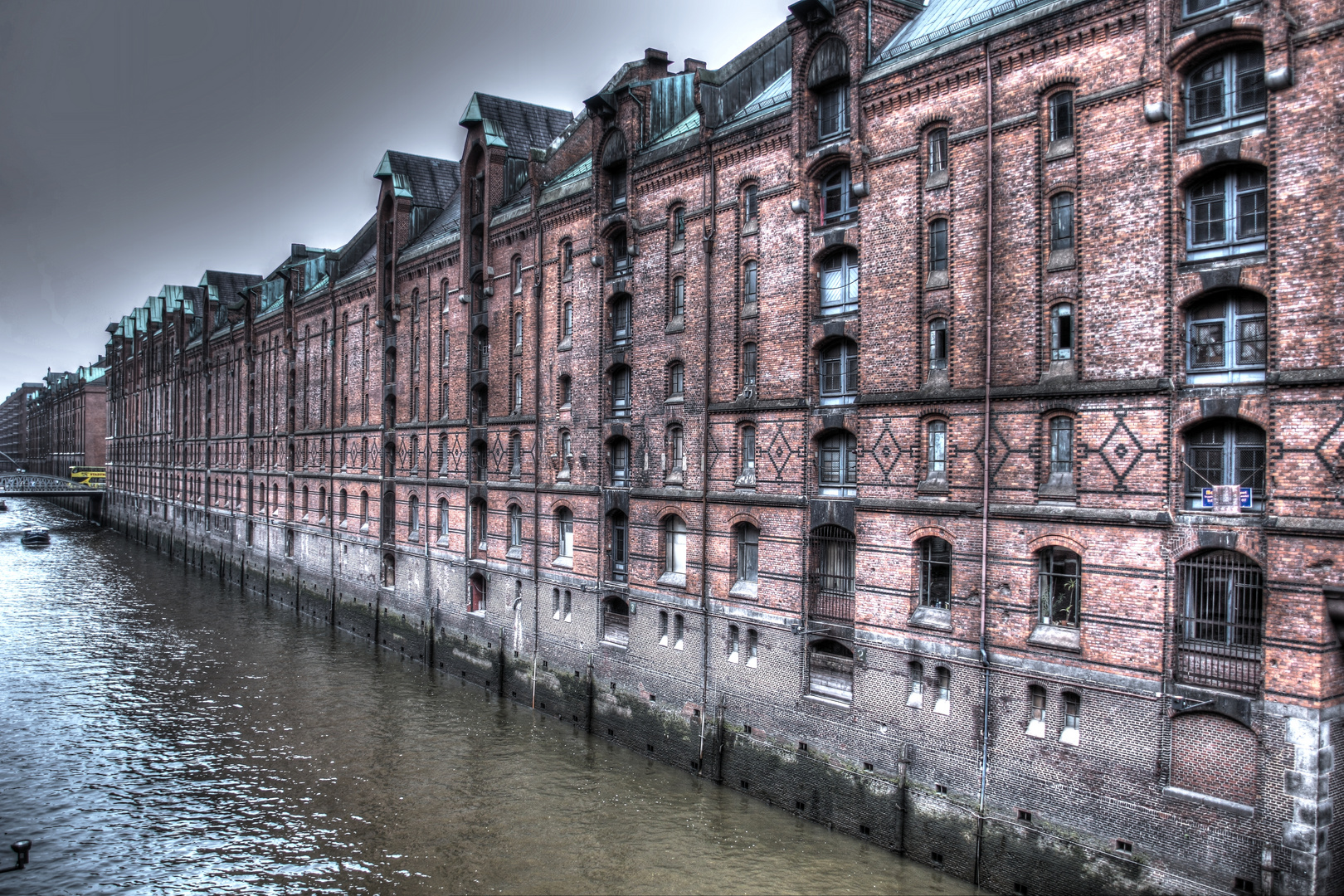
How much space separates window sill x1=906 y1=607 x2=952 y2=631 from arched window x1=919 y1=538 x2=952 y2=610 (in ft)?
0.36

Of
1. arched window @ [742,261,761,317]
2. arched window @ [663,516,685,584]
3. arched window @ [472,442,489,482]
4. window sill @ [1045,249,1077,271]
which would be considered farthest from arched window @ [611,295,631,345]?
window sill @ [1045,249,1077,271]

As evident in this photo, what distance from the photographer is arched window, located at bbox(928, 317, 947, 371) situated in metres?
17.2

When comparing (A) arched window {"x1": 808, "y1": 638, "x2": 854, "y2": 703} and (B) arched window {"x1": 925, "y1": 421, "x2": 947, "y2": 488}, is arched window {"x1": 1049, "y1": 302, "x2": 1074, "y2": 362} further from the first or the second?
(A) arched window {"x1": 808, "y1": 638, "x2": 854, "y2": 703}

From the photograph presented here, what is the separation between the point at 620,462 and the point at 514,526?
5865 mm

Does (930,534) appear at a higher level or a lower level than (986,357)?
lower

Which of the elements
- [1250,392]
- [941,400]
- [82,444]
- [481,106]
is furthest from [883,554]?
[82,444]

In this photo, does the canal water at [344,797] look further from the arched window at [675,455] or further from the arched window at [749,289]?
the arched window at [749,289]

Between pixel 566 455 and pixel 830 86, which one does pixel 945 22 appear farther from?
pixel 566 455

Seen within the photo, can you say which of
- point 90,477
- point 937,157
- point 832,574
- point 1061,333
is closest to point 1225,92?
point 1061,333

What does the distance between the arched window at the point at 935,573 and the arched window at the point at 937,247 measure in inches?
198

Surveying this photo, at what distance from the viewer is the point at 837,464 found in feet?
64.0

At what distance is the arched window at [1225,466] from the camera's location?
1323 centimetres

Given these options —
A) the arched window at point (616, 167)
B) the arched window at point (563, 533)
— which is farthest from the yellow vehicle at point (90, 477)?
the arched window at point (616, 167)

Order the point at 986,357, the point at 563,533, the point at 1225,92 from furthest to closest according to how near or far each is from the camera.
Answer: the point at 563,533
the point at 986,357
the point at 1225,92
